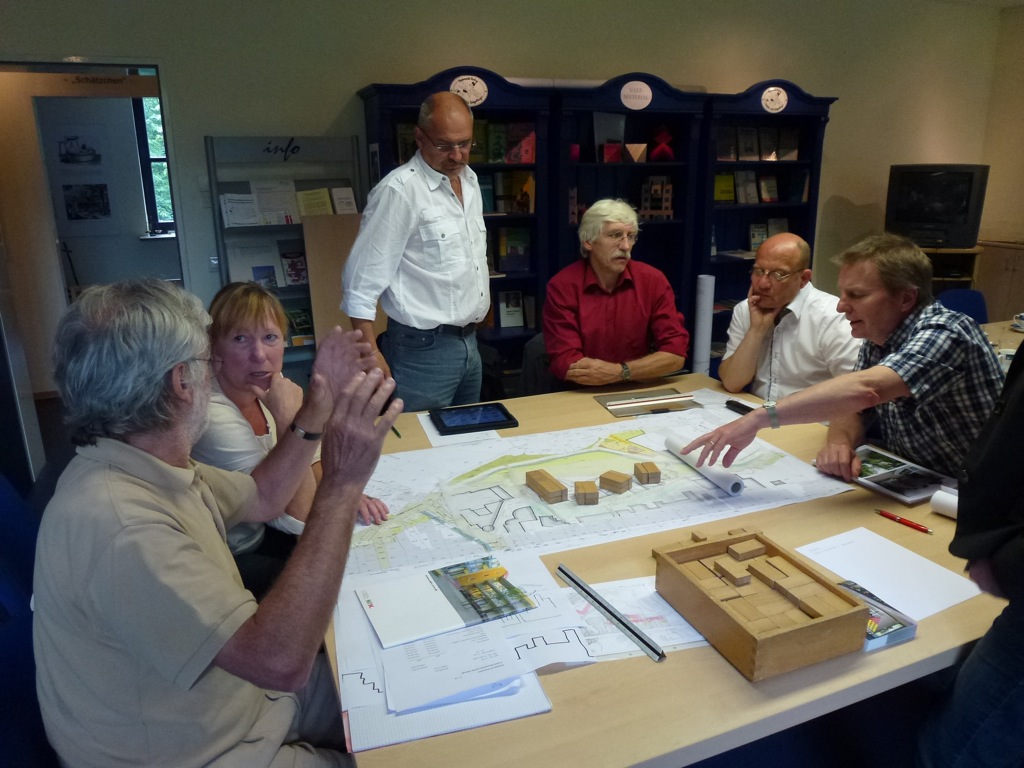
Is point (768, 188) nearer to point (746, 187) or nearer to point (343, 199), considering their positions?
point (746, 187)

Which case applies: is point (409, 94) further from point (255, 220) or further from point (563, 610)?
point (563, 610)

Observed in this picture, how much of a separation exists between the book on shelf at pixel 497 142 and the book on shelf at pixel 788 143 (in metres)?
2.01

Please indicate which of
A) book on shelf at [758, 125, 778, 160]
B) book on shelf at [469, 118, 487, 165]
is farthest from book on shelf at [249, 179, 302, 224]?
book on shelf at [758, 125, 778, 160]

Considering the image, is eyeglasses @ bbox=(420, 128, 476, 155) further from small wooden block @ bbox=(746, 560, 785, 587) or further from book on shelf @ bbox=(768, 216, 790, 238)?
book on shelf @ bbox=(768, 216, 790, 238)

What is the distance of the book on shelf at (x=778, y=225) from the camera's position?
16.4 ft

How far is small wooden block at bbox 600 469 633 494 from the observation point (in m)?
1.62

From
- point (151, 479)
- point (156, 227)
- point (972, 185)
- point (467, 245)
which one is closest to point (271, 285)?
point (467, 245)

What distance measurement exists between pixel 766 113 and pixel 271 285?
3.18 meters

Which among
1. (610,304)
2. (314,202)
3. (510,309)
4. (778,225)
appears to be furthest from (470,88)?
(778,225)

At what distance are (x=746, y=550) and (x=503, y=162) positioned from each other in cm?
321

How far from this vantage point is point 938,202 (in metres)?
5.00

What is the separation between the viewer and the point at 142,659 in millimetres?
917

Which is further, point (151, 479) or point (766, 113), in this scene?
point (766, 113)

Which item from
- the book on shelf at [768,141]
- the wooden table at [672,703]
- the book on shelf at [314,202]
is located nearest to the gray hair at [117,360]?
the wooden table at [672,703]
